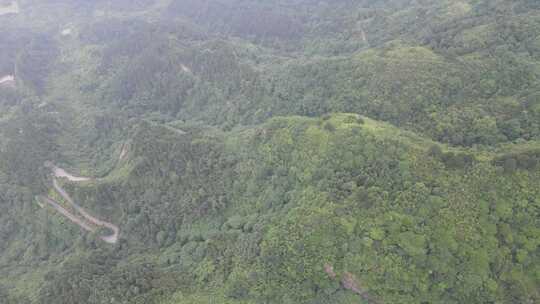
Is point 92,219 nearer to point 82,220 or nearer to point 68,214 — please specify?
point 82,220

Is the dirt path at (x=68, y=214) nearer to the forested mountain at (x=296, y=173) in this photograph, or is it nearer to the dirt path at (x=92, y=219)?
the forested mountain at (x=296, y=173)

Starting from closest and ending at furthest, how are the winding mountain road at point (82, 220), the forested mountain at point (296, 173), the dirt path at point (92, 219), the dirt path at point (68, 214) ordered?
the forested mountain at point (296, 173), the dirt path at point (92, 219), the winding mountain road at point (82, 220), the dirt path at point (68, 214)

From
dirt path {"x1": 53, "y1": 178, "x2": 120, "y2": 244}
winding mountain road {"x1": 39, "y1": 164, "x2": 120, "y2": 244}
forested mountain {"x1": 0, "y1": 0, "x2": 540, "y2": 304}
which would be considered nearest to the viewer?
forested mountain {"x1": 0, "y1": 0, "x2": 540, "y2": 304}

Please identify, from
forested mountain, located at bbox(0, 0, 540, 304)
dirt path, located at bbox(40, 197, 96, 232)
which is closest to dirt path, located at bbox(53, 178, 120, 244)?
forested mountain, located at bbox(0, 0, 540, 304)

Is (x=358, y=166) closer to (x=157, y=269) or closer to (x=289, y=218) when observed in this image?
(x=289, y=218)

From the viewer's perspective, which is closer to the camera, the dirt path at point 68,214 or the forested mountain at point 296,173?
the forested mountain at point 296,173

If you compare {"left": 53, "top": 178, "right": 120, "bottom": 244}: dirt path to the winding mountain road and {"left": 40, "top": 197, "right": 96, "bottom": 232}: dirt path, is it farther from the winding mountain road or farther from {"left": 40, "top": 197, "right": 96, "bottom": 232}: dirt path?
{"left": 40, "top": 197, "right": 96, "bottom": 232}: dirt path

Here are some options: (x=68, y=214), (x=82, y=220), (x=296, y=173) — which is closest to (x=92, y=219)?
(x=82, y=220)

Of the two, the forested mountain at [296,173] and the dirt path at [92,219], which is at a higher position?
the forested mountain at [296,173]

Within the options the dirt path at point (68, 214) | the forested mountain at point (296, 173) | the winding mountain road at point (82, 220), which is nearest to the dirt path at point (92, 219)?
the winding mountain road at point (82, 220)
